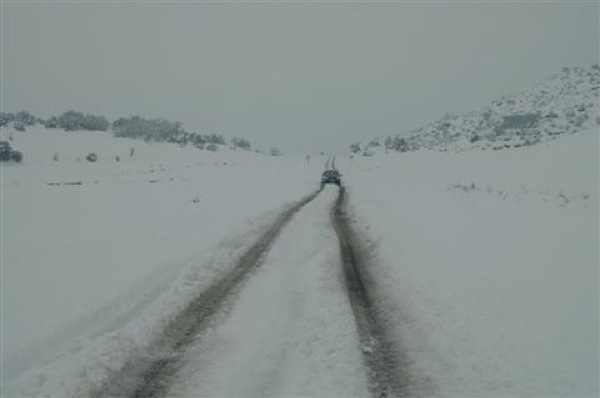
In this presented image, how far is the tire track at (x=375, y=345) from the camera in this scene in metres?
5.83

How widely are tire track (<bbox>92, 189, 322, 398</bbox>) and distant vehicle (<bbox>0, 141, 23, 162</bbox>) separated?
52941mm

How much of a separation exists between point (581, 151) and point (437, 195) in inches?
716

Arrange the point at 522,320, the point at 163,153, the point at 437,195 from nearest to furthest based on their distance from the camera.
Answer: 1. the point at 522,320
2. the point at 437,195
3. the point at 163,153

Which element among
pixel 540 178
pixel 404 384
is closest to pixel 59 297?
pixel 404 384

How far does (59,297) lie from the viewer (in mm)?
9109

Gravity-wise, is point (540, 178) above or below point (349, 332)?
above

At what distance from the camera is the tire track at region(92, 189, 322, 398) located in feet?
19.2

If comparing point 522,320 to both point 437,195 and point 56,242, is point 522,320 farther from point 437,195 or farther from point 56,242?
point 437,195

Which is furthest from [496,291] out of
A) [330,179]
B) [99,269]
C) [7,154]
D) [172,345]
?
[7,154]

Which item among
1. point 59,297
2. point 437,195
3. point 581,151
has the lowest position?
point 59,297

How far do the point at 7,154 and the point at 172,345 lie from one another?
5727 centimetres

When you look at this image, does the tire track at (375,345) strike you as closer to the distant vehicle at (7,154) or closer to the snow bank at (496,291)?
the snow bank at (496,291)

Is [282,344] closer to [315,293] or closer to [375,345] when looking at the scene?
[375,345]

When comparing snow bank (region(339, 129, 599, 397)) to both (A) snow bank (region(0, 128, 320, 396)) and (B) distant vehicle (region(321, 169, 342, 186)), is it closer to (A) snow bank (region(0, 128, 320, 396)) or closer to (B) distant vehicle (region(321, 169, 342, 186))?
(A) snow bank (region(0, 128, 320, 396))
